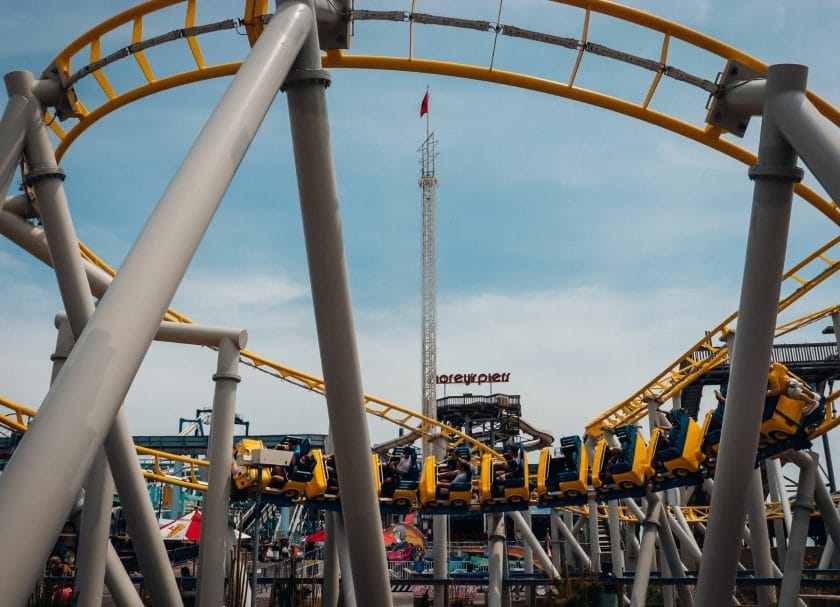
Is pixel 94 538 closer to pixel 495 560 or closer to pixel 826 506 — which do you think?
pixel 495 560

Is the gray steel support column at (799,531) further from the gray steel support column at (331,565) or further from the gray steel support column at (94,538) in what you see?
the gray steel support column at (94,538)

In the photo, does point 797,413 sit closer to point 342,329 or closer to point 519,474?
point 519,474

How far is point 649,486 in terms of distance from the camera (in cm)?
1231

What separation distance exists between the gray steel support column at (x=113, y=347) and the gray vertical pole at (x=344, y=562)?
952cm

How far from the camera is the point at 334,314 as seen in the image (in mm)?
6098

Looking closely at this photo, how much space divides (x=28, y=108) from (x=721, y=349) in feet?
46.4

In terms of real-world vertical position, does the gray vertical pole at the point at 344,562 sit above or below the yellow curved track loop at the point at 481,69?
below

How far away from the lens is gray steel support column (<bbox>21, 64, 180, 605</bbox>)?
21.9ft

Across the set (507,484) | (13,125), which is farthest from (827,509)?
(13,125)

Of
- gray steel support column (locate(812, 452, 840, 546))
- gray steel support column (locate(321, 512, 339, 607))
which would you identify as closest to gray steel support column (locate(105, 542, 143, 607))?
gray steel support column (locate(321, 512, 339, 607))

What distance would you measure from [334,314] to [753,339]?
3.14 m

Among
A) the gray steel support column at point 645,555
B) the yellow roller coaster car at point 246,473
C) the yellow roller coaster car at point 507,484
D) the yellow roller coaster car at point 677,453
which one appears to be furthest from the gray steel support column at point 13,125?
the gray steel support column at point 645,555

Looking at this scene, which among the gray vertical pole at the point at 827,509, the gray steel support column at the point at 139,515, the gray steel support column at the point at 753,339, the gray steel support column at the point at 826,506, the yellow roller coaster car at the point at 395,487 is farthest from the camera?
the yellow roller coaster car at the point at 395,487

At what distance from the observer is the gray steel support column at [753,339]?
18.6 feet
